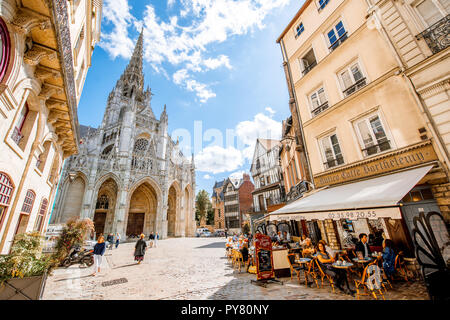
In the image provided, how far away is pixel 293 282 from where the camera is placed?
5.65 metres

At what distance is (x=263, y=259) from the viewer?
580 cm

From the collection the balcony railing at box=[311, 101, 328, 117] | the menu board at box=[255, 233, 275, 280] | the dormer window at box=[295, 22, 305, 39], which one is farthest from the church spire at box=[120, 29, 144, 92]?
the menu board at box=[255, 233, 275, 280]

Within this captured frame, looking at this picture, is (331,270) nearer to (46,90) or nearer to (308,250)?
(308,250)

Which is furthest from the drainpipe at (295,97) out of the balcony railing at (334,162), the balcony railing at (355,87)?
the balcony railing at (355,87)

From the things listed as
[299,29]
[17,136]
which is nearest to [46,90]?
[17,136]

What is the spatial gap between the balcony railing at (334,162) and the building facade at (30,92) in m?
9.70

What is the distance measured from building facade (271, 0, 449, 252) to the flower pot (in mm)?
6105

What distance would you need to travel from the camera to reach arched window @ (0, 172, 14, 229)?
454cm

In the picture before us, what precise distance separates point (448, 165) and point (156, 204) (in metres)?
27.2

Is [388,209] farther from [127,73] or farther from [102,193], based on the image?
[127,73]

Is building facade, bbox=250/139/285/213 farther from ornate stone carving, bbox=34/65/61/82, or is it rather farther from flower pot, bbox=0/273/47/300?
ornate stone carving, bbox=34/65/61/82

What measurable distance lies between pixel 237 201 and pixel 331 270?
112ft

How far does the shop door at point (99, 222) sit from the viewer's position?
22.6 meters
